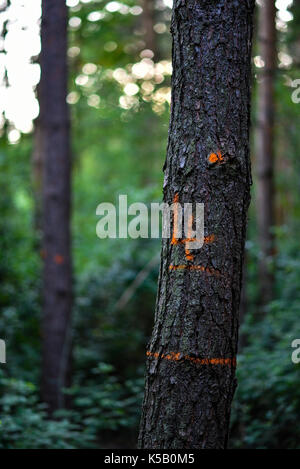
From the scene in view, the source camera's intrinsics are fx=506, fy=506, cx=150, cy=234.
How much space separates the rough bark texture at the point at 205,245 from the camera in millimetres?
2537

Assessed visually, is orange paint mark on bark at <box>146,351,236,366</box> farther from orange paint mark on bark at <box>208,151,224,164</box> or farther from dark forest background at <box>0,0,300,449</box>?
dark forest background at <box>0,0,300,449</box>

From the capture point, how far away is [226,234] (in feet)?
8.55

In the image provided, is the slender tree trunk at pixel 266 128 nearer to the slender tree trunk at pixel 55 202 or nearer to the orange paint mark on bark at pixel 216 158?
the slender tree trunk at pixel 55 202

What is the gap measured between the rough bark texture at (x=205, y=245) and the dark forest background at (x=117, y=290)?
856 mm

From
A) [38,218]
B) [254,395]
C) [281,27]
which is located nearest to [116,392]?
[254,395]

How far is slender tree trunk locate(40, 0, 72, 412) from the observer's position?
6742mm

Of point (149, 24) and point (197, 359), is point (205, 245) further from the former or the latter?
point (149, 24)

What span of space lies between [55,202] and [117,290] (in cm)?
309

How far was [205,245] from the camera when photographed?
259cm

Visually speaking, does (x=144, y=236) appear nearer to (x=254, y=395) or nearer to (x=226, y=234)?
(x=254, y=395)

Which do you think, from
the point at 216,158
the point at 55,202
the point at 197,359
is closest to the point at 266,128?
the point at 55,202

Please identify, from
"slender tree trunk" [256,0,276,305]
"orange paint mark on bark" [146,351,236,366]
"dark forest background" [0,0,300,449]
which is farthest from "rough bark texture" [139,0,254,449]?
"slender tree trunk" [256,0,276,305]

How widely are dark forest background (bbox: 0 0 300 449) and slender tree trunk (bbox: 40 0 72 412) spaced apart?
0.38m

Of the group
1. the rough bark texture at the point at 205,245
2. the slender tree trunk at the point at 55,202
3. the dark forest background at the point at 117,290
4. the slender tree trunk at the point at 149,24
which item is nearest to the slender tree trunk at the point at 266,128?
the dark forest background at the point at 117,290
